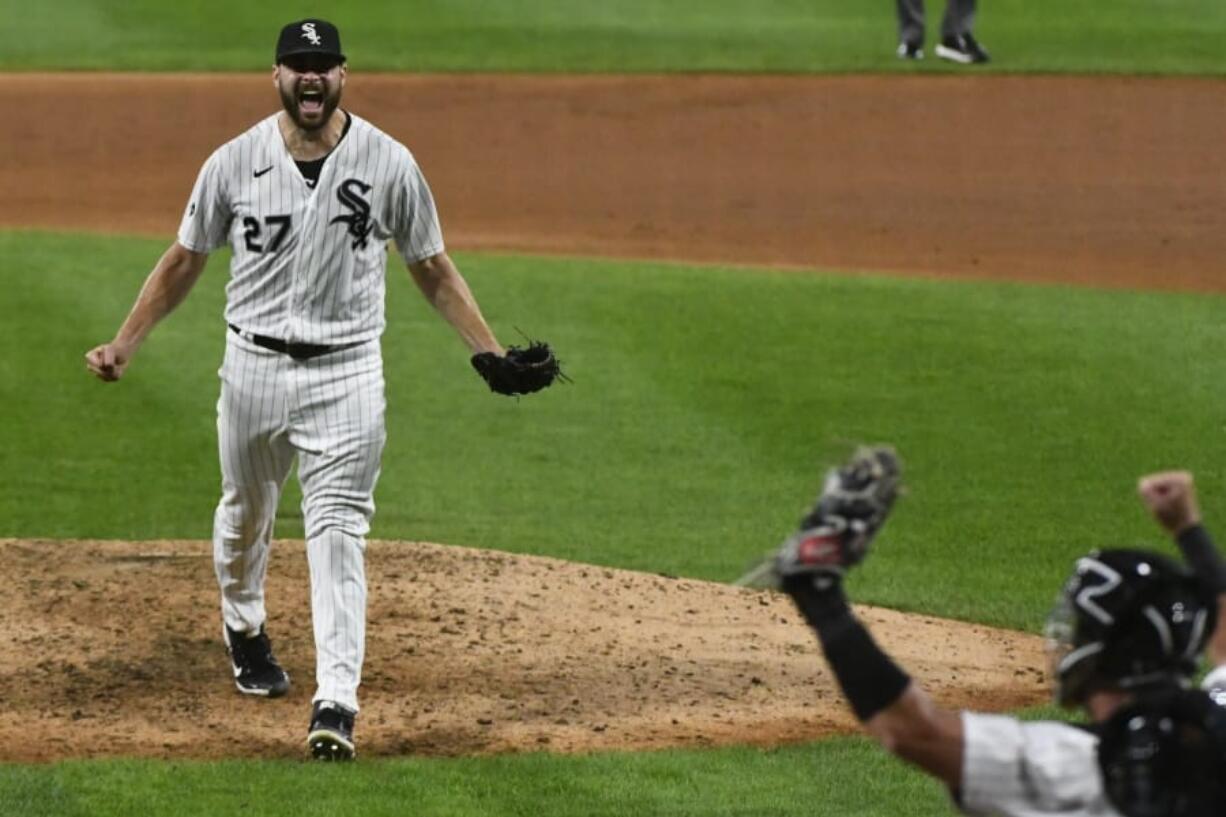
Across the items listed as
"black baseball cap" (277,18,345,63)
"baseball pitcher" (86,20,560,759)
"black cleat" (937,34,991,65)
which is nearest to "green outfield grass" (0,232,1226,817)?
"baseball pitcher" (86,20,560,759)

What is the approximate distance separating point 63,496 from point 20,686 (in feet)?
10.3

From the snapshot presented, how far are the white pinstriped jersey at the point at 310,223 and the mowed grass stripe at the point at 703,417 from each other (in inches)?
112

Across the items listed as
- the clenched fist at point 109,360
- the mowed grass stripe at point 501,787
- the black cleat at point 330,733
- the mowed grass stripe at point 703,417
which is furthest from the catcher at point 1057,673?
the mowed grass stripe at point 703,417

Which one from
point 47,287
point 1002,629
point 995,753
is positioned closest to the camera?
point 995,753

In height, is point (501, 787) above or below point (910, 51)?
below

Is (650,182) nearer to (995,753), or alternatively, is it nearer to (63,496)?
(63,496)

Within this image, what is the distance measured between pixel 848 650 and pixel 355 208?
A: 367 centimetres

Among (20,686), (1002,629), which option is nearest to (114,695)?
(20,686)

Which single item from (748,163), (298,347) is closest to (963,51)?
(748,163)

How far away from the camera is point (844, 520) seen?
144 inches

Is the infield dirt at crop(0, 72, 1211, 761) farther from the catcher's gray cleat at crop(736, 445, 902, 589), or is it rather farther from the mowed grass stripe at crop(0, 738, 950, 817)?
the catcher's gray cleat at crop(736, 445, 902, 589)

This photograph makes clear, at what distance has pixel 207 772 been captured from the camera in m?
6.72

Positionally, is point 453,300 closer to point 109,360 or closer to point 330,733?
point 109,360

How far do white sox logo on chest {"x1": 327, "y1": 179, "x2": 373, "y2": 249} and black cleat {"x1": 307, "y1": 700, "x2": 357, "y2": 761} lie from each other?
52.7 inches
